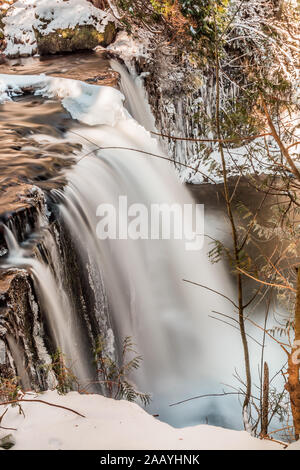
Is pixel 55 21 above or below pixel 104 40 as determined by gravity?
above

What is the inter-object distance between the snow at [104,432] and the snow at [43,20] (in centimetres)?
973

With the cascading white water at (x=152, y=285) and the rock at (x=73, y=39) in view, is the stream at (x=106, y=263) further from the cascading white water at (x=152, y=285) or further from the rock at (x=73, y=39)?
the rock at (x=73, y=39)

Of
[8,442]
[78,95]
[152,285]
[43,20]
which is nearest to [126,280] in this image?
[152,285]

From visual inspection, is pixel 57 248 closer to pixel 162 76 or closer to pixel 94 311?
pixel 94 311

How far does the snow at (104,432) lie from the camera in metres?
1.62

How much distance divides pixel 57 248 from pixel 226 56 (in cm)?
833

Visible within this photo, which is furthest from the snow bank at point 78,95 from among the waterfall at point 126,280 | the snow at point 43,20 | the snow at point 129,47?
the snow at point 43,20

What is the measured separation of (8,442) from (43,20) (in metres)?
10.7

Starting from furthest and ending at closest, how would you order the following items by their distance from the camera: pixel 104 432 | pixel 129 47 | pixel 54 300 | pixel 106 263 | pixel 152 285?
pixel 129 47, pixel 152 285, pixel 106 263, pixel 54 300, pixel 104 432

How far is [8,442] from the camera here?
161 cm

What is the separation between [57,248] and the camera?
11.8 feet

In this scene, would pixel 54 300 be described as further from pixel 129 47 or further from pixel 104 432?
pixel 129 47
